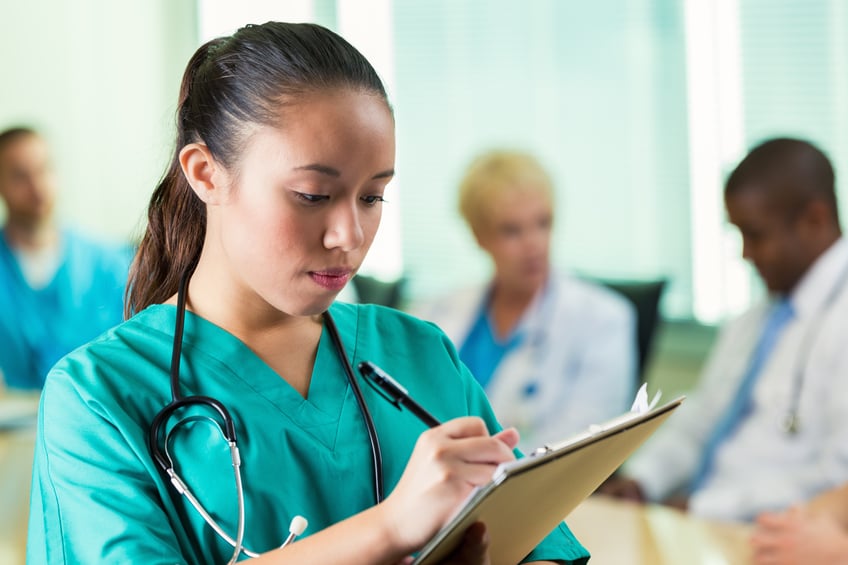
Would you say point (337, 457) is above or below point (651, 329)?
above

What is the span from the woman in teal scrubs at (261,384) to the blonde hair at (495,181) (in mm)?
1832

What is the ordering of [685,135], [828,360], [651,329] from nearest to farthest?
[828,360]
[651,329]
[685,135]

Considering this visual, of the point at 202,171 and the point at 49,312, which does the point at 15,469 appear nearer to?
the point at 49,312

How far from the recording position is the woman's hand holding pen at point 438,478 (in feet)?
2.72

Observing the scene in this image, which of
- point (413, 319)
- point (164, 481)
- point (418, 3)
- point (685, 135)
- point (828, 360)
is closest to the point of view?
point (164, 481)

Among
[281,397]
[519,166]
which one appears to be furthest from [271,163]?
[519,166]

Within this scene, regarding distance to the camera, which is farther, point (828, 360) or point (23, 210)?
point (23, 210)

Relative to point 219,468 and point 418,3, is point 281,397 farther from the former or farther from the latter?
point 418,3

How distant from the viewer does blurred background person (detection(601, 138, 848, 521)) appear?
212 cm

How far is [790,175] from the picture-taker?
2299 mm

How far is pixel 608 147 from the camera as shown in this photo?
364cm

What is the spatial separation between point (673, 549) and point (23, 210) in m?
2.65

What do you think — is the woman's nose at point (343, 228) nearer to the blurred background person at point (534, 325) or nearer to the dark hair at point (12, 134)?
the blurred background person at point (534, 325)

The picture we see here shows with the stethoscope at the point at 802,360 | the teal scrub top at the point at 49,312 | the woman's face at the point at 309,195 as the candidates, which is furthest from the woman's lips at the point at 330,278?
the teal scrub top at the point at 49,312
